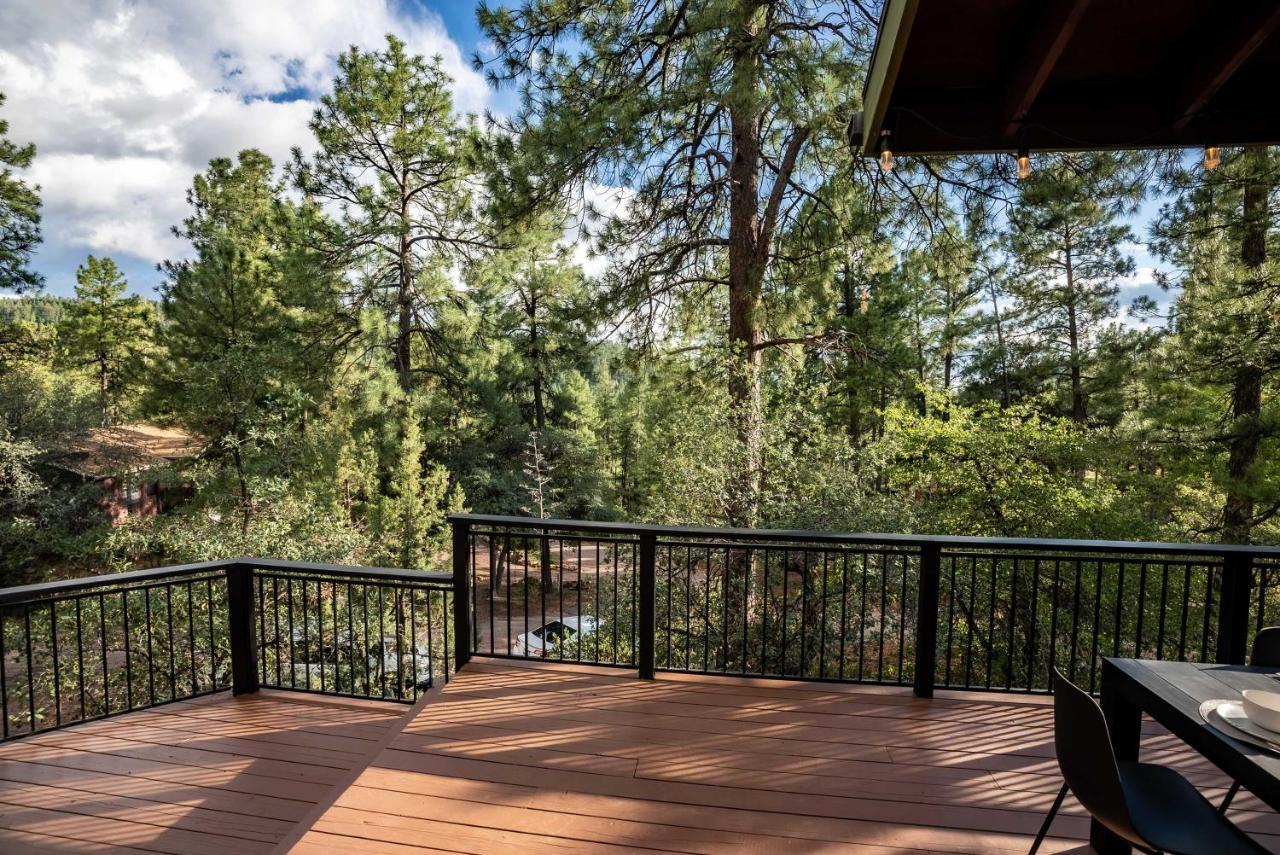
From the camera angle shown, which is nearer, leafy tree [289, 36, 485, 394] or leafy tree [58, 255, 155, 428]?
leafy tree [289, 36, 485, 394]

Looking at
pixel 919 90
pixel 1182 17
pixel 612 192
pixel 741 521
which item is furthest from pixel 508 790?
pixel 612 192

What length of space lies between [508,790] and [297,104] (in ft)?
47.6

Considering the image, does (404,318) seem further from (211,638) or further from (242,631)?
(242,631)

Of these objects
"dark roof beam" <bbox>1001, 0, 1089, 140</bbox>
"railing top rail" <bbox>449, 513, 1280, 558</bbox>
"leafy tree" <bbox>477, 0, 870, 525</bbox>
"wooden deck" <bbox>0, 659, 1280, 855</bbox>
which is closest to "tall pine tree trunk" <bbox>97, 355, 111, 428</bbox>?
"leafy tree" <bbox>477, 0, 870, 525</bbox>

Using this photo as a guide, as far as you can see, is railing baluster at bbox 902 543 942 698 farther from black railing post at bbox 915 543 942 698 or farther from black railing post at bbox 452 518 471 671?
black railing post at bbox 452 518 471 671

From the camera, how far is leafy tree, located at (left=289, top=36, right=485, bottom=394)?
1209cm

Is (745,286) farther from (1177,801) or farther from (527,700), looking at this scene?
(1177,801)

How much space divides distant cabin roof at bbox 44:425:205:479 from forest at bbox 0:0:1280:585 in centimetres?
22

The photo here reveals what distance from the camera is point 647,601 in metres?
3.34

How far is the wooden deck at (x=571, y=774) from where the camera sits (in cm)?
208

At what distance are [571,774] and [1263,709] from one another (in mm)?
2227

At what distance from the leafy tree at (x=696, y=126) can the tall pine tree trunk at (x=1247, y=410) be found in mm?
5801

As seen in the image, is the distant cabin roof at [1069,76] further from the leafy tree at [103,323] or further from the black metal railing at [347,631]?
the leafy tree at [103,323]

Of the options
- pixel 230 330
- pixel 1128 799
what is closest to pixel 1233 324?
pixel 1128 799
